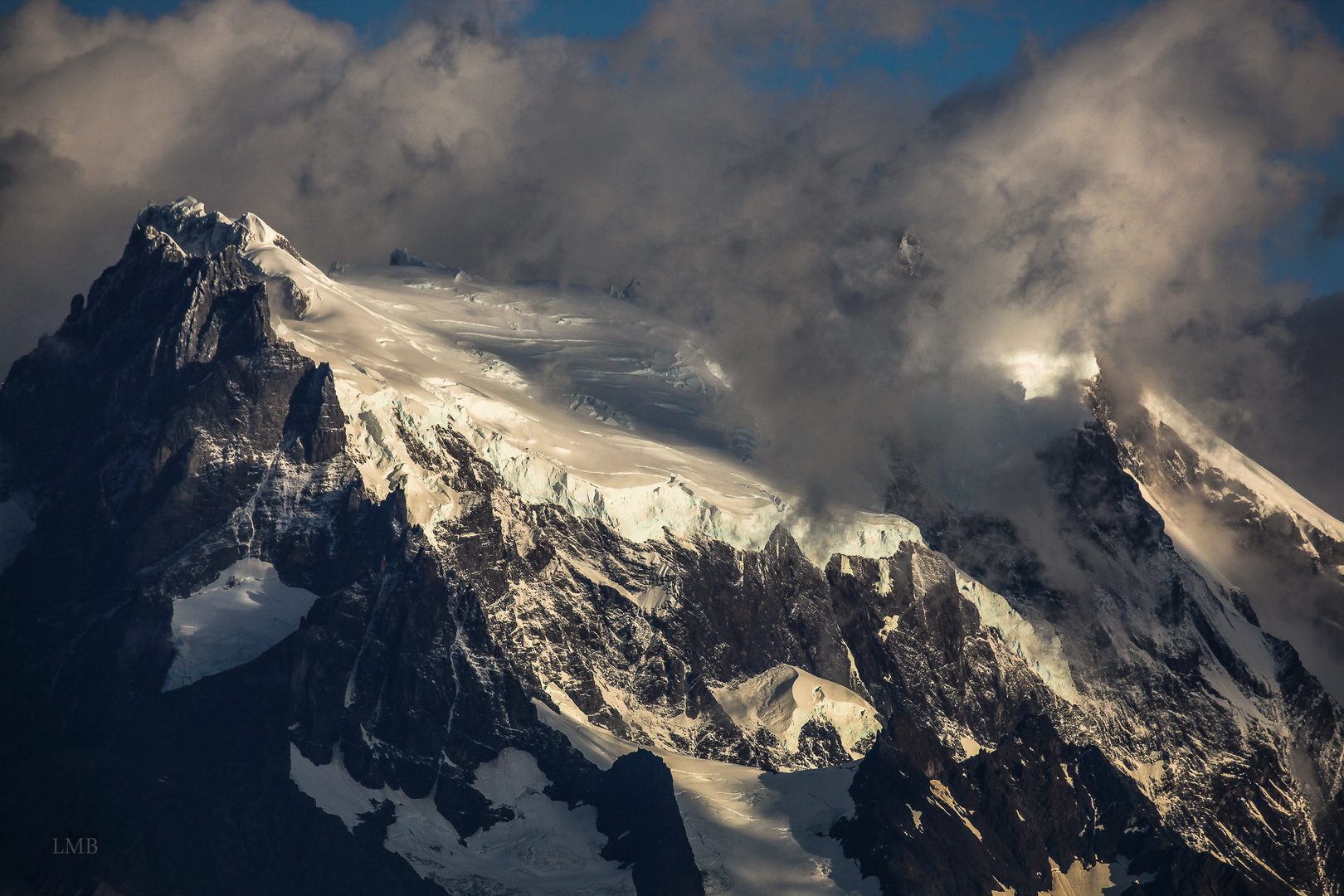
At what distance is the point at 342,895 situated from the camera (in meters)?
200

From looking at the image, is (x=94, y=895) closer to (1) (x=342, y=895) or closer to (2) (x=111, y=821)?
(2) (x=111, y=821)

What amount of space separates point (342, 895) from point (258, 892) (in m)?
8.44

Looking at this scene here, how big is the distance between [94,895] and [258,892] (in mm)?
16162

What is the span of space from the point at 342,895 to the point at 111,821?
24.7 metres

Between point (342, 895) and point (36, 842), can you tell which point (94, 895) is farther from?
point (342, 895)

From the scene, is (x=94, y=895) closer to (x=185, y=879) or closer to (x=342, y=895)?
(x=185, y=879)

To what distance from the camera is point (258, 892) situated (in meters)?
198

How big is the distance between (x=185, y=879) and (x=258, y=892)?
747 centimetres

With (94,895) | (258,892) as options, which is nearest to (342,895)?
(258,892)

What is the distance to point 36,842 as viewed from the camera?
19612 centimetres

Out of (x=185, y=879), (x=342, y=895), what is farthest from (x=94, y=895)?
(x=342, y=895)

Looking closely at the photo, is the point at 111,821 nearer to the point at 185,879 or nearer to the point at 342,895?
the point at 185,879

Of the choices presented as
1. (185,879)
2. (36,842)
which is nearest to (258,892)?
(185,879)
